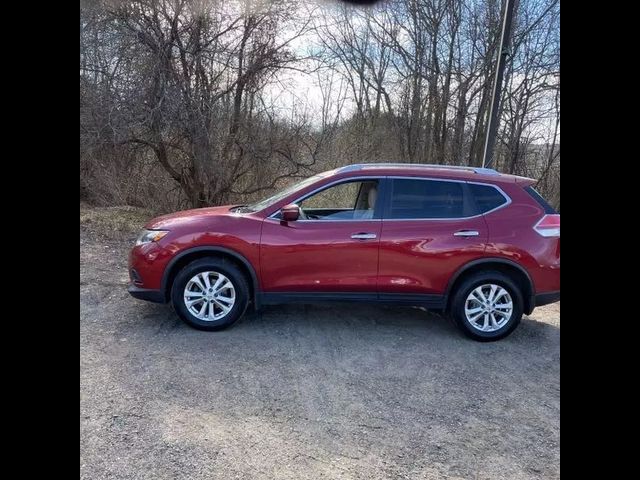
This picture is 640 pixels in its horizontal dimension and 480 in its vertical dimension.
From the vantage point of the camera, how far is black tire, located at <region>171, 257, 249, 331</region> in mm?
4789

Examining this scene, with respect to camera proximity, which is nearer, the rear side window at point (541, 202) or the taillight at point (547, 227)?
the taillight at point (547, 227)

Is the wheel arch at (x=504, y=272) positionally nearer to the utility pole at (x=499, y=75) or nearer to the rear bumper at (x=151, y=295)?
the rear bumper at (x=151, y=295)

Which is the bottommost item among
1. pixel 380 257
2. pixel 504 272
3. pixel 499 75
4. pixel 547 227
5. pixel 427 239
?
pixel 504 272

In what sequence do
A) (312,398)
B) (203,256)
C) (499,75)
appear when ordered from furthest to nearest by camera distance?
(499,75) < (203,256) < (312,398)

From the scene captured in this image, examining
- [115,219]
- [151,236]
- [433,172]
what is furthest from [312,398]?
[115,219]

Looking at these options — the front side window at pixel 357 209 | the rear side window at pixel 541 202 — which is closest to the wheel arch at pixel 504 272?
the rear side window at pixel 541 202

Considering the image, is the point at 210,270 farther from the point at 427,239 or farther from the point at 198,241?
the point at 427,239

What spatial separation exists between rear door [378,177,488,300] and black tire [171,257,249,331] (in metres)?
1.44

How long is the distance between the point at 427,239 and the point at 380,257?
52 cm

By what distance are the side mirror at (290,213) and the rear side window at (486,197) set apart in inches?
73.8

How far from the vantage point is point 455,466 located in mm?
2881

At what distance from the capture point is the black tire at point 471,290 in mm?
4879

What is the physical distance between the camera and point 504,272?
4953 millimetres
